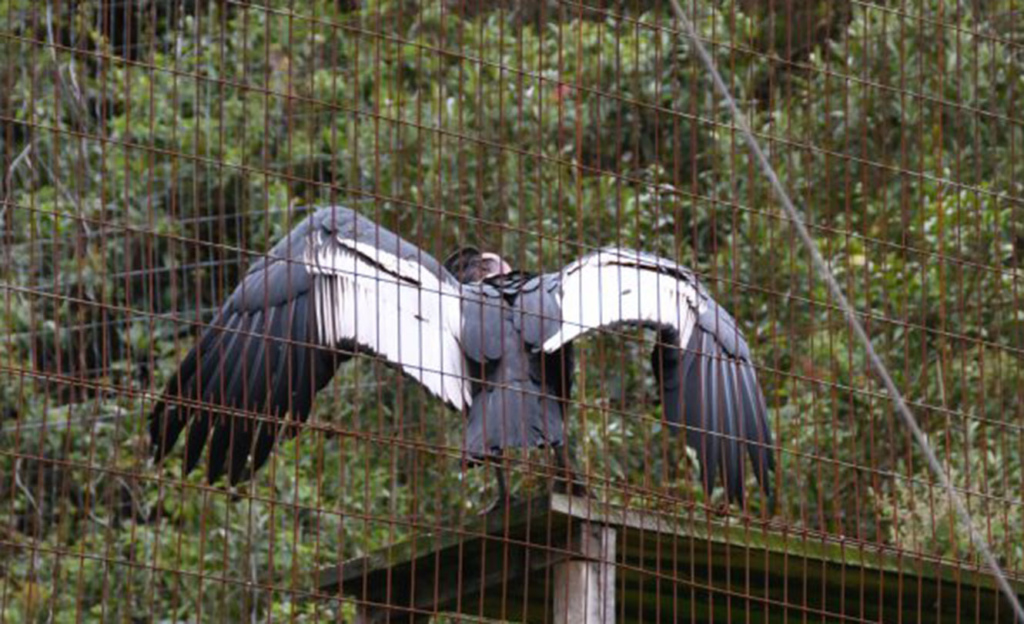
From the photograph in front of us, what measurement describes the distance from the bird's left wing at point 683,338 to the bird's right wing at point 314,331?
1.01ft

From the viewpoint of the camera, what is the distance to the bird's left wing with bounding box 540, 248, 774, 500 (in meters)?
6.69

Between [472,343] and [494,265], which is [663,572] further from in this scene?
[494,265]

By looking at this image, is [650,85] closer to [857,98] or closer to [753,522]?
[857,98]

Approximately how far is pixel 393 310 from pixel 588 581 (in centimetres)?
133

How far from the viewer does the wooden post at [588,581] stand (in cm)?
587

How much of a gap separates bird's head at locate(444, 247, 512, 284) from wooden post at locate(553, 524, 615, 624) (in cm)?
171

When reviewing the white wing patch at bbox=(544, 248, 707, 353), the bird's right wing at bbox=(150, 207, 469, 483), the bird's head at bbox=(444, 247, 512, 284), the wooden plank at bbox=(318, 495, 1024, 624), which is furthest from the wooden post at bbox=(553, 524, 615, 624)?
the bird's head at bbox=(444, 247, 512, 284)

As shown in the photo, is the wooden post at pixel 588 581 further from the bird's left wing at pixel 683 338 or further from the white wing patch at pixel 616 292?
the white wing patch at pixel 616 292

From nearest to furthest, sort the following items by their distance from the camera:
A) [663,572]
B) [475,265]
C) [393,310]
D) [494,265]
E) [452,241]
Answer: [663,572]
[393,310]
[494,265]
[475,265]
[452,241]

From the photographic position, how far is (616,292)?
674 centimetres

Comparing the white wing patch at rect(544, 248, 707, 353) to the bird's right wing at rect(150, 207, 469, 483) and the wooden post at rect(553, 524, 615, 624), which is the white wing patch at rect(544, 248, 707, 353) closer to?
the bird's right wing at rect(150, 207, 469, 483)

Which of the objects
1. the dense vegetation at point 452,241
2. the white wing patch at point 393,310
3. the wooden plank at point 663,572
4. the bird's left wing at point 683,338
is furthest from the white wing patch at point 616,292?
the dense vegetation at point 452,241

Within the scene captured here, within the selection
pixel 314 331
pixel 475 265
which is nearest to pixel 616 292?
pixel 314 331

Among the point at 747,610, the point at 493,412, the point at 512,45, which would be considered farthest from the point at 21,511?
the point at 747,610
